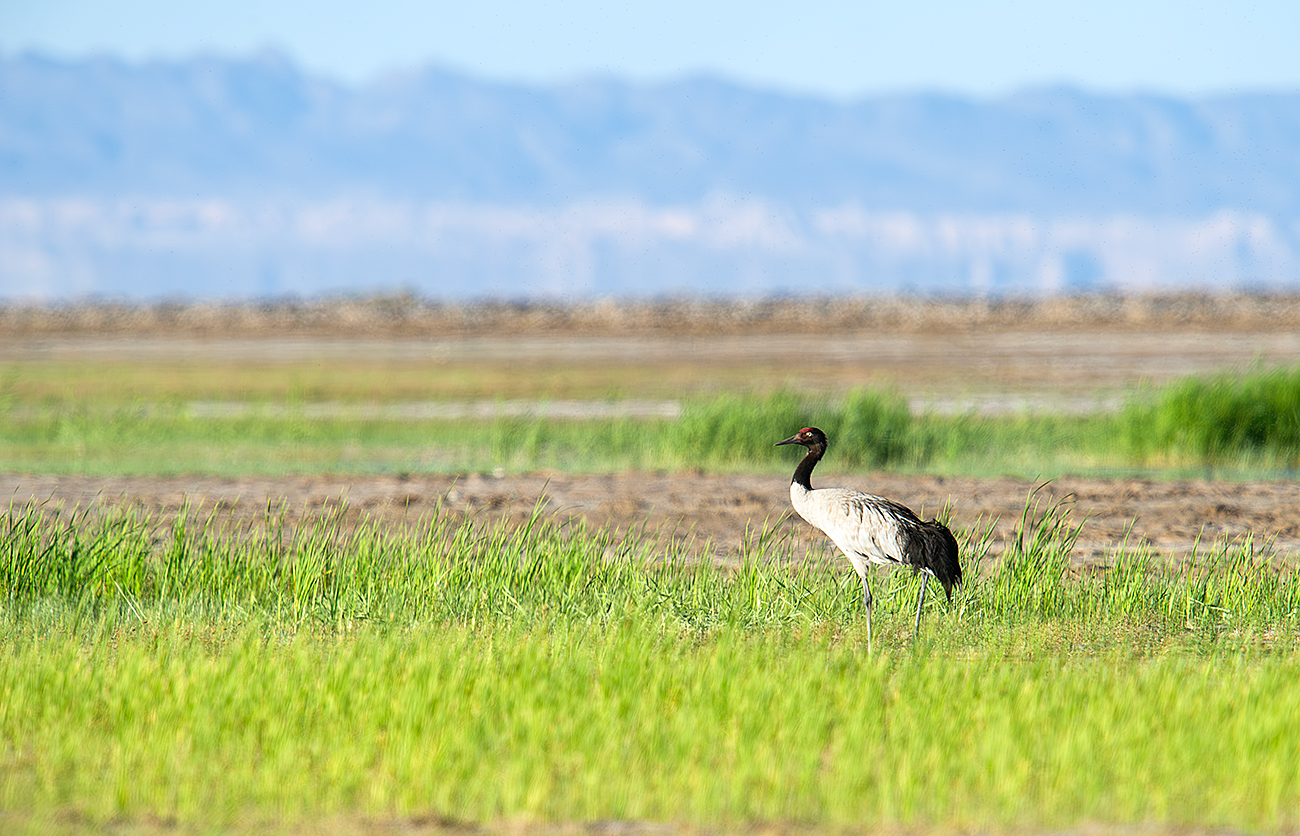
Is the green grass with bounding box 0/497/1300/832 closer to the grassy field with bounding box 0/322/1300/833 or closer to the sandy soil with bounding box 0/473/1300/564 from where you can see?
the grassy field with bounding box 0/322/1300/833

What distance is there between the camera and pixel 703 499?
1742cm

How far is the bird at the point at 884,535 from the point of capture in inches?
397

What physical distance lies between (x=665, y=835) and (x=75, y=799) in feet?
9.17

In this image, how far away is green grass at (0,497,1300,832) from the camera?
7.27m

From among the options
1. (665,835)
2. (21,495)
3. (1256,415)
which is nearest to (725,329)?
(1256,415)

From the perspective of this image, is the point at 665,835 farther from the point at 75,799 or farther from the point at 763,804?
the point at 75,799

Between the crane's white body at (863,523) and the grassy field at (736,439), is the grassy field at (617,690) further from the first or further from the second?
the grassy field at (736,439)

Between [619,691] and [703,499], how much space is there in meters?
8.63

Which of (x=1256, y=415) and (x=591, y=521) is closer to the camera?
(x=591, y=521)

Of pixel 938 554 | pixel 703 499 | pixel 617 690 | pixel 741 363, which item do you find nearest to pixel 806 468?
pixel 938 554

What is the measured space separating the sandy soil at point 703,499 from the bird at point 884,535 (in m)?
3.66

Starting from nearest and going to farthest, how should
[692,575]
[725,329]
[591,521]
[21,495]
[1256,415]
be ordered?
[692,575], [591,521], [21,495], [1256,415], [725,329]

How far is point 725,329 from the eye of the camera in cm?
7069

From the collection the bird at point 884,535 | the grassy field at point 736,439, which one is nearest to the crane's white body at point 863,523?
the bird at point 884,535
